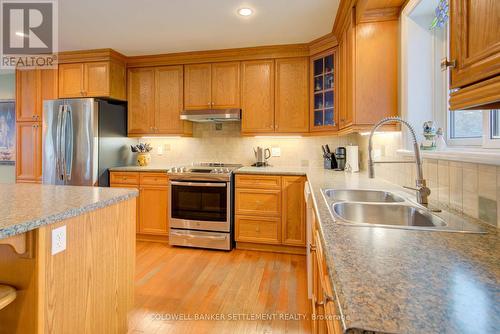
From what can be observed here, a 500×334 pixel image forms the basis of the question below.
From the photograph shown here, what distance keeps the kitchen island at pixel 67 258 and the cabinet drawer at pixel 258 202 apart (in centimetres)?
145

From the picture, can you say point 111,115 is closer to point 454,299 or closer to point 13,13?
point 13,13

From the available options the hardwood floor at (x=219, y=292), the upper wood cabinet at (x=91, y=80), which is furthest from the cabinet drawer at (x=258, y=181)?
the upper wood cabinet at (x=91, y=80)

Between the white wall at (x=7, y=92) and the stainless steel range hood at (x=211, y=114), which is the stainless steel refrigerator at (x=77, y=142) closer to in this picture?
the stainless steel range hood at (x=211, y=114)

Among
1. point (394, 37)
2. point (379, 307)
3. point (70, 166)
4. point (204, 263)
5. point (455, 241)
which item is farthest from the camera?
point (70, 166)

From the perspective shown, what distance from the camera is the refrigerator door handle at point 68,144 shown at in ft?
10.2

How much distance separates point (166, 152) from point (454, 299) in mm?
3682

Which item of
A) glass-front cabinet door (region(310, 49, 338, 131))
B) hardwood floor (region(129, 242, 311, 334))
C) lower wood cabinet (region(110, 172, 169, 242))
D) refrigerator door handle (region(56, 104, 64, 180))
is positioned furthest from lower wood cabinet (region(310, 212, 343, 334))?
refrigerator door handle (region(56, 104, 64, 180))

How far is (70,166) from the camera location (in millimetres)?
3115

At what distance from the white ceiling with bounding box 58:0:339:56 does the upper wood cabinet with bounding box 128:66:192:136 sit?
0.32 meters

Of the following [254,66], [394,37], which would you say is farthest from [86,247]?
[254,66]

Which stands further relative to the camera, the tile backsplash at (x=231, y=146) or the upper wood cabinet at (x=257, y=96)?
the tile backsplash at (x=231, y=146)

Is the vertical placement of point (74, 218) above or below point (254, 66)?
below

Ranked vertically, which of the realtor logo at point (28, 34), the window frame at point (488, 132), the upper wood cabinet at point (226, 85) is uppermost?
the realtor logo at point (28, 34)

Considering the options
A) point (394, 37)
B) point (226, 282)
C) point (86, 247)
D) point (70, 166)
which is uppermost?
point (394, 37)
